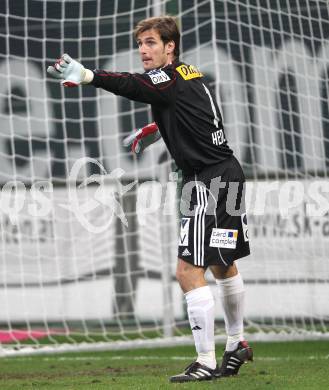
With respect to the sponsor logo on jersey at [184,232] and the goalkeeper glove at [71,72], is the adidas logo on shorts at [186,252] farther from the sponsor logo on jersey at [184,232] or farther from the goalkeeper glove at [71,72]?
Answer: the goalkeeper glove at [71,72]

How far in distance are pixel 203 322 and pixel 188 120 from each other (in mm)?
947

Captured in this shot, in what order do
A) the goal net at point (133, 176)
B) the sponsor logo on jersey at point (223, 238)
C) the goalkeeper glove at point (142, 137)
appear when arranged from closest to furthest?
1. the sponsor logo on jersey at point (223, 238)
2. the goalkeeper glove at point (142, 137)
3. the goal net at point (133, 176)

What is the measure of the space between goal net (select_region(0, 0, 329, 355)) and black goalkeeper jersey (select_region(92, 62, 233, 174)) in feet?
9.00

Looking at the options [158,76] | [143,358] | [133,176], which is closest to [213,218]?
[158,76]

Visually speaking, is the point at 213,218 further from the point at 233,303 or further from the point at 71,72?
the point at 71,72

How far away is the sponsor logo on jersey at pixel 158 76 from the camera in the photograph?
4457 millimetres

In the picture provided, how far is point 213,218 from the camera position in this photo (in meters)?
4.53

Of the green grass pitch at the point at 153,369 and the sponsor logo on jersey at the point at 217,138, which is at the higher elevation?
the sponsor logo on jersey at the point at 217,138

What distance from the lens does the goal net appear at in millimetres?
7688

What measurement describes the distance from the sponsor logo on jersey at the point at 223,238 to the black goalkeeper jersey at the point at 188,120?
1.06 feet

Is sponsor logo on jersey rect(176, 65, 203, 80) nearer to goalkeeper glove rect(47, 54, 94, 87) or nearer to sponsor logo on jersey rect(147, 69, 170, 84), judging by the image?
sponsor logo on jersey rect(147, 69, 170, 84)

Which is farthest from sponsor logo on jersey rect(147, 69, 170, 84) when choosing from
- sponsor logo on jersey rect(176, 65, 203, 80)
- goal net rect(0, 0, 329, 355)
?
goal net rect(0, 0, 329, 355)

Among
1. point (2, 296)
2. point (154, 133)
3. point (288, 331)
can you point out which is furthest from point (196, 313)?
point (2, 296)
